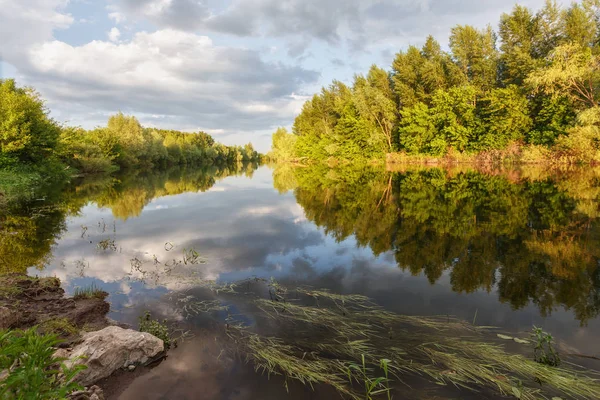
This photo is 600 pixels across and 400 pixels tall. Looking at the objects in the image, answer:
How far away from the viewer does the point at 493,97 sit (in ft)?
173

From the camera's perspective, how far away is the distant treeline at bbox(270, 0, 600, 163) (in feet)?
141

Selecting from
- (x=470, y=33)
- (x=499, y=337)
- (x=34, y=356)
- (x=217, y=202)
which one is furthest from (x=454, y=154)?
(x=34, y=356)

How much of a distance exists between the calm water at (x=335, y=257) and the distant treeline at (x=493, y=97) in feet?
99.8

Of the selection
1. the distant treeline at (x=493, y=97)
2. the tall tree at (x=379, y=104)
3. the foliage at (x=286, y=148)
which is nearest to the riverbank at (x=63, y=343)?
the distant treeline at (x=493, y=97)

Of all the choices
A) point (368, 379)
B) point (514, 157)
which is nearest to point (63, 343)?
point (368, 379)

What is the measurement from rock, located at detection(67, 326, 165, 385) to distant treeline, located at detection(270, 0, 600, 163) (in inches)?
2058

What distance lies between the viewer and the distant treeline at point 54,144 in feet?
116

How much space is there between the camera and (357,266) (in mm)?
10812

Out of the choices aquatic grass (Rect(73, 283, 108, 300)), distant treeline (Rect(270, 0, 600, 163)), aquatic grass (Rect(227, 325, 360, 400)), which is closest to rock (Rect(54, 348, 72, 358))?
aquatic grass (Rect(227, 325, 360, 400))

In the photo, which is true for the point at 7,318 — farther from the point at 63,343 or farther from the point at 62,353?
the point at 62,353

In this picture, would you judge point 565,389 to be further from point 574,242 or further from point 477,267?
point 574,242

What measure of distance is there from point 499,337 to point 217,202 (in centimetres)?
2360

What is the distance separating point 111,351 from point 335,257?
7.90 m

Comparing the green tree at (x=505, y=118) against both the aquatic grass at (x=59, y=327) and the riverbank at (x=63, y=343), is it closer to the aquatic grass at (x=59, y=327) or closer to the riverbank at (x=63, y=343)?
the riverbank at (x=63, y=343)
